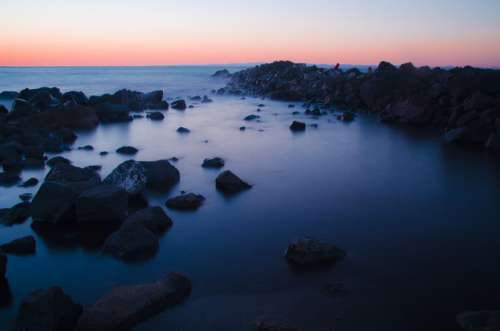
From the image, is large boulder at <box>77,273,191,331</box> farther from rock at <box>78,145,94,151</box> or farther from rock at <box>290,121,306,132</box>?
rock at <box>290,121,306,132</box>

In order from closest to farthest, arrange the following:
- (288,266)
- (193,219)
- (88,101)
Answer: (288,266), (193,219), (88,101)

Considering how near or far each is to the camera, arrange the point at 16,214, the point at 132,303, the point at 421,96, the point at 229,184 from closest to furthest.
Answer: the point at 132,303 < the point at 16,214 < the point at 229,184 < the point at 421,96

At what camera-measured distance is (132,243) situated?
827cm

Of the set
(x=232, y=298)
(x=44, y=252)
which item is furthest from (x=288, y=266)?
(x=44, y=252)

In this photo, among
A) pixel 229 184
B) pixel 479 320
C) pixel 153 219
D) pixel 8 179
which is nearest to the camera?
pixel 479 320

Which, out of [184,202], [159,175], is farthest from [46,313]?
[159,175]

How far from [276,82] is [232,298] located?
46.6 m

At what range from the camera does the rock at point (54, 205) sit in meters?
9.64

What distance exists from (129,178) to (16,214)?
8.82 ft

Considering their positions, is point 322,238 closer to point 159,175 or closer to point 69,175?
point 159,175

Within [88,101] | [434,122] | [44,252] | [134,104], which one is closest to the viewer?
[44,252]

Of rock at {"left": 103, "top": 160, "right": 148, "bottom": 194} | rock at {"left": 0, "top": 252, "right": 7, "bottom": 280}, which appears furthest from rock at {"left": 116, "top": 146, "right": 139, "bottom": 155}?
rock at {"left": 0, "top": 252, "right": 7, "bottom": 280}

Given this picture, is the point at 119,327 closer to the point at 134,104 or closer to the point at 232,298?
the point at 232,298

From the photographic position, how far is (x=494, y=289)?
6980mm
